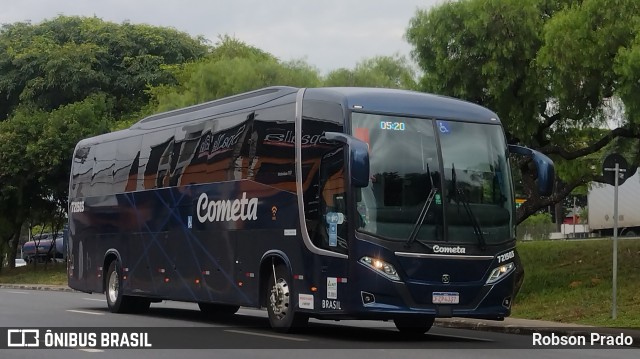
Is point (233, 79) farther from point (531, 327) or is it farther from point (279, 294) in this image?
point (279, 294)

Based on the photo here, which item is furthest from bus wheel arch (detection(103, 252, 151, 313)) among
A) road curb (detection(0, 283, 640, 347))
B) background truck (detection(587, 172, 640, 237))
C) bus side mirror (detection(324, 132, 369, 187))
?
background truck (detection(587, 172, 640, 237))

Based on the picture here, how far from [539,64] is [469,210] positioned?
8344 millimetres

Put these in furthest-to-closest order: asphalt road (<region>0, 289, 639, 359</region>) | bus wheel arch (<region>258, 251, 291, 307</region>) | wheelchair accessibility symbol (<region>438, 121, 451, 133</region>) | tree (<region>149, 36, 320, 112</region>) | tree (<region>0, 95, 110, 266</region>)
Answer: tree (<region>0, 95, 110, 266</region>) < tree (<region>149, 36, 320, 112</region>) < bus wheel arch (<region>258, 251, 291, 307</region>) < wheelchair accessibility symbol (<region>438, 121, 451, 133</region>) < asphalt road (<region>0, 289, 639, 359</region>)

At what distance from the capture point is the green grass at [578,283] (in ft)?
73.7

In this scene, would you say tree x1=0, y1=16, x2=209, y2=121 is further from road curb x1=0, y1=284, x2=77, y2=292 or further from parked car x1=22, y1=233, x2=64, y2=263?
road curb x1=0, y1=284, x2=77, y2=292

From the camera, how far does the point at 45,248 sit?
6944cm

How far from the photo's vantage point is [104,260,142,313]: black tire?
23.7 metres

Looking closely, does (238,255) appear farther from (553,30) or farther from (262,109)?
(553,30)

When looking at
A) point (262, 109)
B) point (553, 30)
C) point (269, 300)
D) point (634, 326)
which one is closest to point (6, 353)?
point (269, 300)

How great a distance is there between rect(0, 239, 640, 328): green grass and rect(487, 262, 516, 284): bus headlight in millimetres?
4531

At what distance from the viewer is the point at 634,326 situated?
19.8 m

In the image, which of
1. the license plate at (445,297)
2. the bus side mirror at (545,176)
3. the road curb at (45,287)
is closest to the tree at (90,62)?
the road curb at (45,287)

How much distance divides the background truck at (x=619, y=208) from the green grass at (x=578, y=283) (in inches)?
737

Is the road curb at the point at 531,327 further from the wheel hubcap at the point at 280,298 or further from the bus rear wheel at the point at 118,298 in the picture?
the bus rear wheel at the point at 118,298
